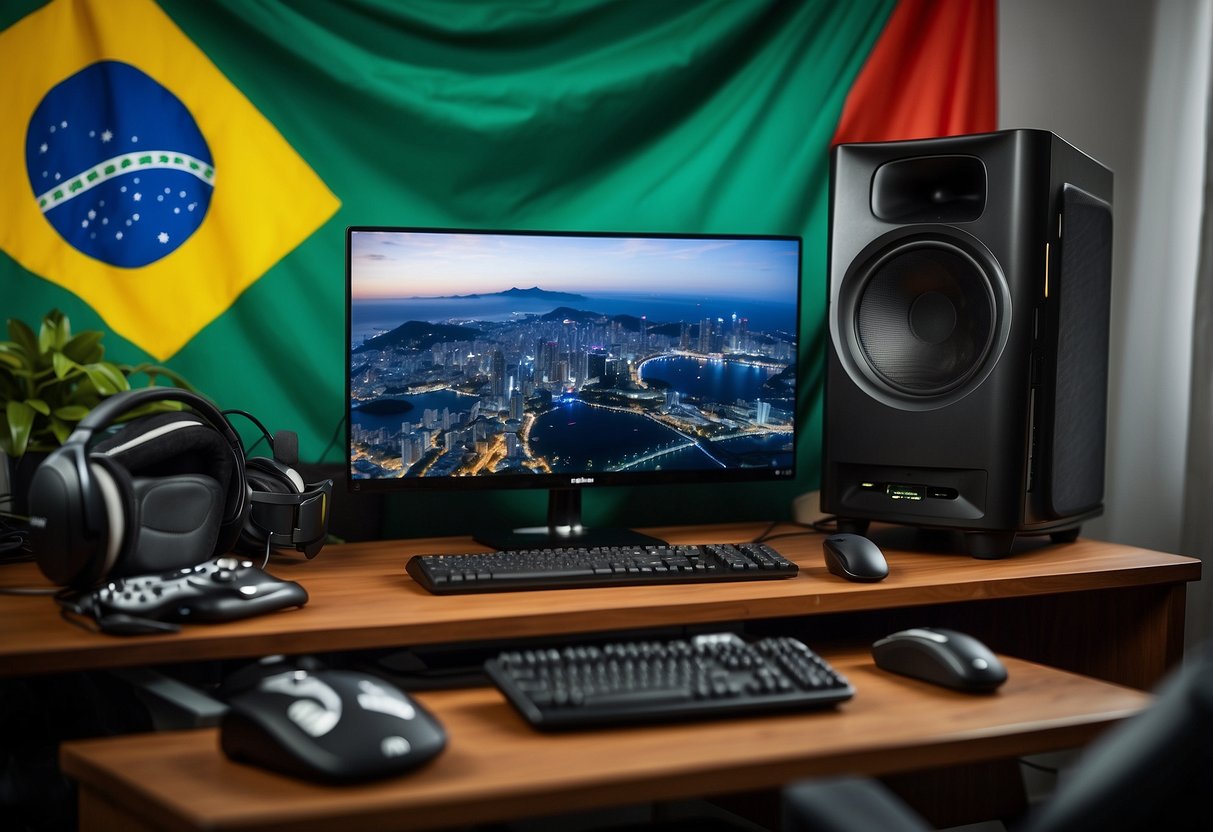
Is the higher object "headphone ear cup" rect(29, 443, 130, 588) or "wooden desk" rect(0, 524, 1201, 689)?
"headphone ear cup" rect(29, 443, 130, 588)

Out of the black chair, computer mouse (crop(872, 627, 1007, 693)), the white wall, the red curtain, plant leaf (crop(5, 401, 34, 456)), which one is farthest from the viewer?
the white wall

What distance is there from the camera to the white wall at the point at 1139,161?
2266 millimetres

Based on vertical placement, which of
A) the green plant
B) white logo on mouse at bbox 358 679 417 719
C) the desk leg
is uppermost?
the green plant

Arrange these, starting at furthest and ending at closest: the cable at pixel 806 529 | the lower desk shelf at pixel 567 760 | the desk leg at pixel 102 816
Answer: the cable at pixel 806 529, the desk leg at pixel 102 816, the lower desk shelf at pixel 567 760

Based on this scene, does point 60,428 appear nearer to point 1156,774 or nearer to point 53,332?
point 53,332

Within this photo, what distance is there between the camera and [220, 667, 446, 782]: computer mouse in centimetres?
91

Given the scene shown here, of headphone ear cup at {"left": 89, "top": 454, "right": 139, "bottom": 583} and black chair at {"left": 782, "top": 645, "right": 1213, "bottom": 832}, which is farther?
headphone ear cup at {"left": 89, "top": 454, "right": 139, "bottom": 583}

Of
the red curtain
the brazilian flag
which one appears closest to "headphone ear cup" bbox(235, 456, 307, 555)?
the brazilian flag

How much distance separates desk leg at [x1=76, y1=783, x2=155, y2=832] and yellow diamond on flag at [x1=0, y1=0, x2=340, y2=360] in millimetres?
A: 844

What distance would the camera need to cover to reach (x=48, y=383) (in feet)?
4.91

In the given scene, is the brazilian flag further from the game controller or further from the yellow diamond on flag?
the game controller

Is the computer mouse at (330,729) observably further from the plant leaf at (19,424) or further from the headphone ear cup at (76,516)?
the plant leaf at (19,424)

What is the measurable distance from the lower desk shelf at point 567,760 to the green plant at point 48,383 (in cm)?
57

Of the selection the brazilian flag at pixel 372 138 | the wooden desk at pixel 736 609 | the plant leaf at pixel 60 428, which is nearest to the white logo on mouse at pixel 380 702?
the wooden desk at pixel 736 609
